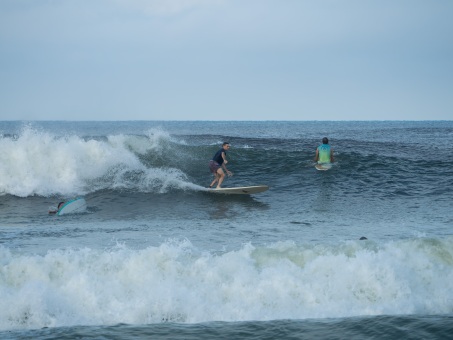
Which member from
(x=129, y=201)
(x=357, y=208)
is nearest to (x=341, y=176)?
(x=357, y=208)

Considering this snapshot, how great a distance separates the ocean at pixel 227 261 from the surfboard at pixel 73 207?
0.34 metres

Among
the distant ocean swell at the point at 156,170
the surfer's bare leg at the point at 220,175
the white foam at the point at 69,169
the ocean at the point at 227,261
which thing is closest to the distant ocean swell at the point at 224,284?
the ocean at the point at 227,261

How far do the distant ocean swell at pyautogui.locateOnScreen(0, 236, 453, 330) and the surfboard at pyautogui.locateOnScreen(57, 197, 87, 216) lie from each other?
5666mm

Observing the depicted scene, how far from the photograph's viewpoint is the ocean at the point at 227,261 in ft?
23.4

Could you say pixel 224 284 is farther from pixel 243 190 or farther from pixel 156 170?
pixel 156 170

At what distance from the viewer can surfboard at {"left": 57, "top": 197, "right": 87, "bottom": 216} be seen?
1513cm

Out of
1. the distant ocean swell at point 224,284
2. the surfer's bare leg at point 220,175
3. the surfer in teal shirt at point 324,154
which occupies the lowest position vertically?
the distant ocean swell at point 224,284

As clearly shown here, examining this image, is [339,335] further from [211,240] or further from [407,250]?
[211,240]

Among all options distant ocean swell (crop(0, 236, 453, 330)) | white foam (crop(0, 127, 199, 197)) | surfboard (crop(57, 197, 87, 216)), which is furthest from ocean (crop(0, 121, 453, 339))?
surfboard (crop(57, 197, 87, 216))

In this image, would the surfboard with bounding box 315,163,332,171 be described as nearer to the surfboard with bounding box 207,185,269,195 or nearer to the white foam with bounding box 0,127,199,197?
the surfboard with bounding box 207,185,269,195

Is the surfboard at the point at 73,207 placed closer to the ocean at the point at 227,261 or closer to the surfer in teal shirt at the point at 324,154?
the ocean at the point at 227,261

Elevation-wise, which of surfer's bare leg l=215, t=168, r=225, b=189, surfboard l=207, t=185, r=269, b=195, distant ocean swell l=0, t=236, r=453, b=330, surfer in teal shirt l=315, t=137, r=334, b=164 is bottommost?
distant ocean swell l=0, t=236, r=453, b=330

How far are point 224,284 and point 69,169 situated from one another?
44.7 ft

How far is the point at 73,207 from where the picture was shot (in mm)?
15430
